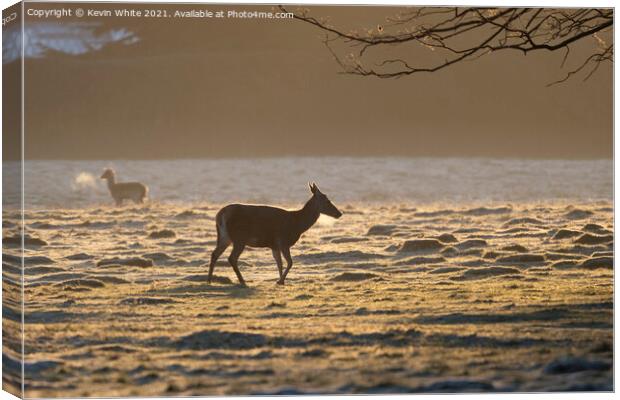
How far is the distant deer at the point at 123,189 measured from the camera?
82.1 feet

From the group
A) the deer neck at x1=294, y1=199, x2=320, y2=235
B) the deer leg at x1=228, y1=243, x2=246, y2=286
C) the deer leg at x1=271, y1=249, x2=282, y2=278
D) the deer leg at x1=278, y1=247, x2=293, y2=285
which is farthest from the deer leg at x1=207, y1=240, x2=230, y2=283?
the deer neck at x1=294, y1=199, x2=320, y2=235

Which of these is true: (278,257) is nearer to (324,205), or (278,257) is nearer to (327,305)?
(324,205)

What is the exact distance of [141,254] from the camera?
2477cm

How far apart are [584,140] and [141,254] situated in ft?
22.7

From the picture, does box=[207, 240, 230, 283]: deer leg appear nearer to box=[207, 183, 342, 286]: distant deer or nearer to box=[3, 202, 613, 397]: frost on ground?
box=[207, 183, 342, 286]: distant deer

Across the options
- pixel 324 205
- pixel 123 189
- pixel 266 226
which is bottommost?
pixel 266 226

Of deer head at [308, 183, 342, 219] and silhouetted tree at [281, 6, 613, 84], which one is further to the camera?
deer head at [308, 183, 342, 219]

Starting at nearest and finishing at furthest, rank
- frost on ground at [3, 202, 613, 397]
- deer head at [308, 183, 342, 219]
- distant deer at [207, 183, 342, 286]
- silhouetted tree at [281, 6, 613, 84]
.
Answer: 1. frost on ground at [3, 202, 613, 397]
2. silhouetted tree at [281, 6, 613, 84]
3. distant deer at [207, 183, 342, 286]
4. deer head at [308, 183, 342, 219]

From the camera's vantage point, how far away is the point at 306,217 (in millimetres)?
25422

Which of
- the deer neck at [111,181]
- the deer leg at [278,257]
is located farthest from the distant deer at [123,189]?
the deer leg at [278,257]

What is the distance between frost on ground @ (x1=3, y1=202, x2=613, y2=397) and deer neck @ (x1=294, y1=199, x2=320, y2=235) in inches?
9.1

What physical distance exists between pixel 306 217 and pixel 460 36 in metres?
3.68

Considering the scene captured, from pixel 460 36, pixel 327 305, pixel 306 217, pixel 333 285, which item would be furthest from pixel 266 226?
pixel 460 36

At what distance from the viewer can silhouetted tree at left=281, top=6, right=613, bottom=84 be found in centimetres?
2350
